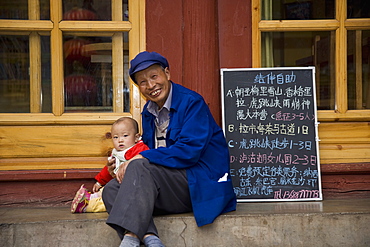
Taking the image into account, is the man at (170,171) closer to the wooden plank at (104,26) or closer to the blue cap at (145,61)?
the blue cap at (145,61)

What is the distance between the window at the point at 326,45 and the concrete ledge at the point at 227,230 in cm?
108

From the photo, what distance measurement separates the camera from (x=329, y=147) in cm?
391

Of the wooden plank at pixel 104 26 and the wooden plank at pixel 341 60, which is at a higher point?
the wooden plank at pixel 104 26

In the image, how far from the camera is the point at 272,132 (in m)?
3.71

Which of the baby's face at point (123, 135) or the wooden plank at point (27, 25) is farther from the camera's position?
the wooden plank at point (27, 25)

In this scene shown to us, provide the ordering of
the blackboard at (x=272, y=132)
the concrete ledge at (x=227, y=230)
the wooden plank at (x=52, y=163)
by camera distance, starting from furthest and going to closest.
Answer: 1. the wooden plank at (x=52, y=163)
2. the blackboard at (x=272, y=132)
3. the concrete ledge at (x=227, y=230)

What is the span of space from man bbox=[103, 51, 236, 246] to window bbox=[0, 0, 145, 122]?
2.49ft

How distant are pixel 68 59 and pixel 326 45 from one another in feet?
7.13

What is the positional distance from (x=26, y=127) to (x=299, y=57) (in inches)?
92.3

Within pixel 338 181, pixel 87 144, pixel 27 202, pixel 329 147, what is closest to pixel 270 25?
pixel 329 147

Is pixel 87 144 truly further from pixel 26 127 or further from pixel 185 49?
pixel 185 49

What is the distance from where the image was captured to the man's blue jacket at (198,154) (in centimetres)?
292

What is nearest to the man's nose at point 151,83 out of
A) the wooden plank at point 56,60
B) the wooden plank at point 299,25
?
the wooden plank at point 56,60

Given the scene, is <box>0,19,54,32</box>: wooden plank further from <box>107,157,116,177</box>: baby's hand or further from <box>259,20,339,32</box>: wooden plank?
<box>259,20,339,32</box>: wooden plank
